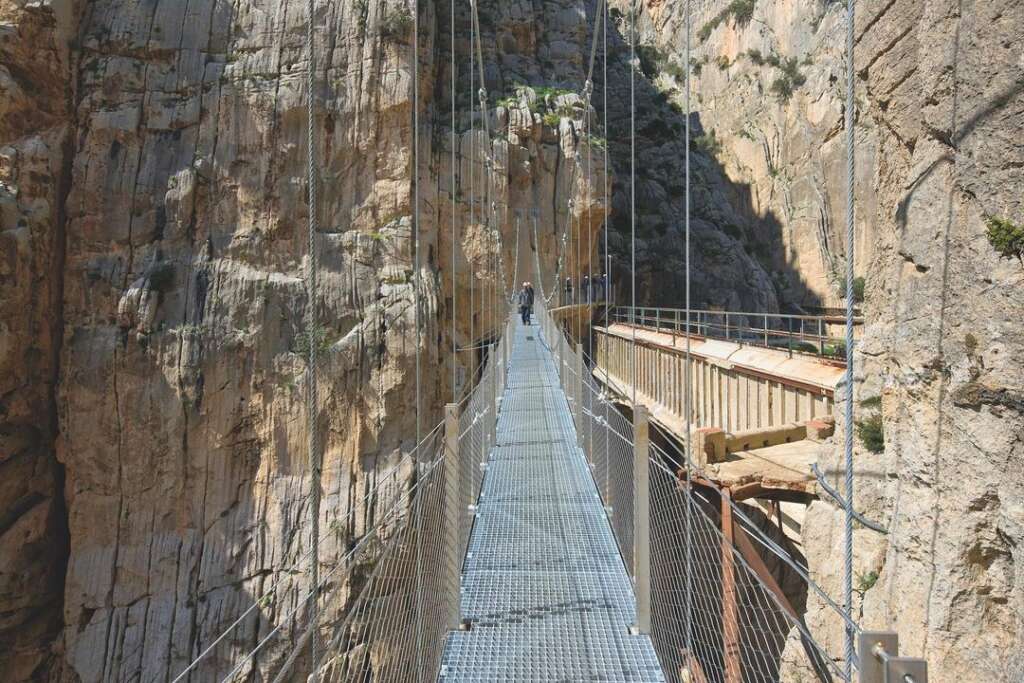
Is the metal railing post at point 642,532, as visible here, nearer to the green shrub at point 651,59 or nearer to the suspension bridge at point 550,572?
the suspension bridge at point 550,572

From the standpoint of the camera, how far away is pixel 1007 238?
1.95 meters

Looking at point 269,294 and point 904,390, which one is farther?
point 269,294

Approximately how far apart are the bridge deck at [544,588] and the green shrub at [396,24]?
952 cm

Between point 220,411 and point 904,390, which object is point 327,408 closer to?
point 220,411

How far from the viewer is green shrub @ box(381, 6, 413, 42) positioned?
35.4ft

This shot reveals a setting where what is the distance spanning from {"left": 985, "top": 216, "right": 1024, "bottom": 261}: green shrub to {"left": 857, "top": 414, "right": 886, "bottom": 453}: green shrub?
160 centimetres

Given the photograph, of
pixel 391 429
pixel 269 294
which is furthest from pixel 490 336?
pixel 269 294

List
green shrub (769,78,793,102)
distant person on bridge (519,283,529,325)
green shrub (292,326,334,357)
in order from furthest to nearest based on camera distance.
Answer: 1. green shrub (769,78,793,102)
2. distant person on bridge (519,283,529,325)
3. green shrub (292,326,334,357)

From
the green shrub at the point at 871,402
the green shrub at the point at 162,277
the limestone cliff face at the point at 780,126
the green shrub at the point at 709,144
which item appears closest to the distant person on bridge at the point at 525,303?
the green shrub at the point at 162,277

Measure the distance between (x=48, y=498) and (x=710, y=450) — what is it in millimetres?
11023

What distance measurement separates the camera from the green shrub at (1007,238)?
76.4 inches

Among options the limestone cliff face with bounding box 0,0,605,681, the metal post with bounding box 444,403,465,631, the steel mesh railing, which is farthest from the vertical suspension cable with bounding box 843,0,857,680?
the limestone cliff face with bounding box 0,0,605,681

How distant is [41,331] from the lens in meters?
9.78

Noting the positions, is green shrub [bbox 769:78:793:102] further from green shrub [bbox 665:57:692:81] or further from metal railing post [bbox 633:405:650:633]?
metal railing post [bbox 633:405:650:633]
